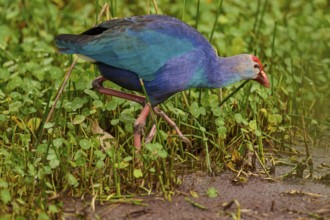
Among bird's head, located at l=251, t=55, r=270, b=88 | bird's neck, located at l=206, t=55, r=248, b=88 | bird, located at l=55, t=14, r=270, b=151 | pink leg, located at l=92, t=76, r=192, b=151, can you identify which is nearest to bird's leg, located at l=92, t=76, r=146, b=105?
pink leg, located at l=92, t=76, r=192, b=151

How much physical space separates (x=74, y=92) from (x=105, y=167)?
2.95ft

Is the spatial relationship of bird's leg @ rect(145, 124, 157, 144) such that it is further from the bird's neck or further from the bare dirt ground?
the bird's neck

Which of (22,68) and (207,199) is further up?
(22,68)

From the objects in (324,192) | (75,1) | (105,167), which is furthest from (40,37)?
(324,192)

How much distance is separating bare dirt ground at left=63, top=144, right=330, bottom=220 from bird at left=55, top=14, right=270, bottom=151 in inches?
14.7

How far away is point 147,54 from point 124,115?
18.2 inches

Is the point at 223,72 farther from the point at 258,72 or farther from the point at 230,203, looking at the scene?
the point at 230,203

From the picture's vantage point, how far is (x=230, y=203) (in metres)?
3.99

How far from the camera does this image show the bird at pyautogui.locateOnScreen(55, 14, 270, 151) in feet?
14.5

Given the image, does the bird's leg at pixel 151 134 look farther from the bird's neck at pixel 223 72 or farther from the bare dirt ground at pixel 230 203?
the bird's neck at pixel 223 72

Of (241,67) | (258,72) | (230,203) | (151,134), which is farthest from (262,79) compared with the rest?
(230,203)

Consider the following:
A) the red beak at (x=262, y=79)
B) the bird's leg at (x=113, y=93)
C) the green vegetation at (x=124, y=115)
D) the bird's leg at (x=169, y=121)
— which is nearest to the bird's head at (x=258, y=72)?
the red beak at (x=262, y=79)

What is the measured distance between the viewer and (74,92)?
16.5ft

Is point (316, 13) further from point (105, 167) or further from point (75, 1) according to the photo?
point (105, 167)
